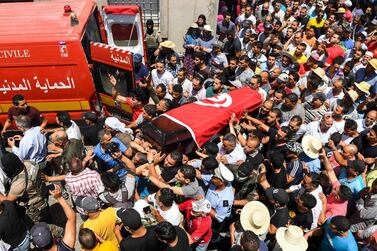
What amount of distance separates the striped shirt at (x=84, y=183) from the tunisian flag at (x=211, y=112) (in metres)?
1.49

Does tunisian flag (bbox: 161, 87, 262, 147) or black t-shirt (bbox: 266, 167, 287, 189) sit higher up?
tunisian flag (bbox: 161, 87, 262, 147)

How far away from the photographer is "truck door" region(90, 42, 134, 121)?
18.7ft

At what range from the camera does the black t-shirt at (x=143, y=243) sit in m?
3.24

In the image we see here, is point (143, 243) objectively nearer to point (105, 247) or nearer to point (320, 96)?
point (105, 247)

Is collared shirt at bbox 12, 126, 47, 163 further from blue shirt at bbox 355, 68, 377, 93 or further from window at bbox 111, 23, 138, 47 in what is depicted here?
blue shirt at bbox 355, 68, 377, 93

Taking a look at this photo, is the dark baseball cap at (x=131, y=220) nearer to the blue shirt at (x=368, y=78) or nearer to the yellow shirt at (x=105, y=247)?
the yellow shirt at (x=105, y=247)

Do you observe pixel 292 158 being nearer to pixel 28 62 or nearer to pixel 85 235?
pixel 85 235

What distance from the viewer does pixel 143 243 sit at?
3.29m

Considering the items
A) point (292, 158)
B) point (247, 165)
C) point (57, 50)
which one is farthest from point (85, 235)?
point (57, 50)

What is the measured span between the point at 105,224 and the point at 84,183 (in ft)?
2.47

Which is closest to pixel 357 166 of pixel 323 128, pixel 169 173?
pixel 323 128

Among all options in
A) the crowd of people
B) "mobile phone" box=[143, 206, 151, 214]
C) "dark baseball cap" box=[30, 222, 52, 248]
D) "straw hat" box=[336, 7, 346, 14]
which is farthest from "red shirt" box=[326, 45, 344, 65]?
"dark baseball cap" box=[30, 222, 52, 248]

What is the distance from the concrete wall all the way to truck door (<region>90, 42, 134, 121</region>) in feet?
14.3

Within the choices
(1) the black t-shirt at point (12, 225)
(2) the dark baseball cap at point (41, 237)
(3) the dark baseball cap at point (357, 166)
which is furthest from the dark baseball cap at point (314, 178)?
(1) the black t-shirt at point (12, 225)
